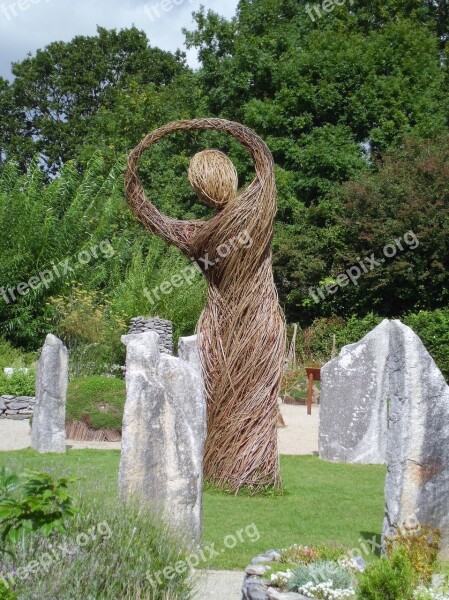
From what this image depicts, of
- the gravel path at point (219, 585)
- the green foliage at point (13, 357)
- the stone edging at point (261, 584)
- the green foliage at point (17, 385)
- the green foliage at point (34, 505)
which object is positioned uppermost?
the green foliage at point (13, 357)

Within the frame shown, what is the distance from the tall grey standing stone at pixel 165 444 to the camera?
6.79 m

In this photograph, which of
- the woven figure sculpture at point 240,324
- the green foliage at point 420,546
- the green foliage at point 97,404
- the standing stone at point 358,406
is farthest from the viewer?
the green foliage at point 97,404

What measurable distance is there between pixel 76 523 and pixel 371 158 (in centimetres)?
2334

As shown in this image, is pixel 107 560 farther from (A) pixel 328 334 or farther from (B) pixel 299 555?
(A) pixel 328 334

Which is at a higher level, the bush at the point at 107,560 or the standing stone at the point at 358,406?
the standing stone at the point at 358,406

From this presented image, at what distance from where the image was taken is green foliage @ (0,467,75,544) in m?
3.98

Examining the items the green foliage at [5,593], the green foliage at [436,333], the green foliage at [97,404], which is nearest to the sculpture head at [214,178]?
the green foliage at [97,404]

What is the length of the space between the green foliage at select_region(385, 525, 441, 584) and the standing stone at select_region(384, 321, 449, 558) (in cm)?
13

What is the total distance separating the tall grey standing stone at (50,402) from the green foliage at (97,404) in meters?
1.53

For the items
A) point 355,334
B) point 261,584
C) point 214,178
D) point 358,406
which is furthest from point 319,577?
point 355,334

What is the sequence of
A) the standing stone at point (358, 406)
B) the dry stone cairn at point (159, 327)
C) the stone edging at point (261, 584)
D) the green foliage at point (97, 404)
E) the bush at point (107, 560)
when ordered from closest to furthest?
the bush at point (107, 560) → the stone edging at point (261, 584) → the standing stone at point (358, 406) → the green foliage at point (97, 404) → the dry stone cairn at point (159, 327)

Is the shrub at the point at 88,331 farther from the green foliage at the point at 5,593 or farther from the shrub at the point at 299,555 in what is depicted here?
the green foliage at the point at 5,593

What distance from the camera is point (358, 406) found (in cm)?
1203

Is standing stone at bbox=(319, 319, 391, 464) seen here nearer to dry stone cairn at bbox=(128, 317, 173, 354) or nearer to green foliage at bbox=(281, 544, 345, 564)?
green foliage at bbox=(281, 544, 345, 564)
